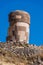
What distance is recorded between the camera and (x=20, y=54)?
16.4 m

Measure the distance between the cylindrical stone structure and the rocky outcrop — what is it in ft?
7.00

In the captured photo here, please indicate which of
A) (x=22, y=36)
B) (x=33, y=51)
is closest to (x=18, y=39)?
(x=22, y=36)

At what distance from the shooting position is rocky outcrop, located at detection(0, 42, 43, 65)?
15008 mm

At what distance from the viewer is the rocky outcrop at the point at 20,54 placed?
15.0 meters

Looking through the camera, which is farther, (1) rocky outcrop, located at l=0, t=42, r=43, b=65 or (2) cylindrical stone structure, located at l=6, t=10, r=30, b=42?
(2) cylindrical stone structure, located at l=6, t=10, r=30, b=42

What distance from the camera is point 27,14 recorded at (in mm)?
20719

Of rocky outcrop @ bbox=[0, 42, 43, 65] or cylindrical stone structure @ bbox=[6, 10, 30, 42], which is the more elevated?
cylindrical stone structure @ bbox=[6, 10, 30, 42]

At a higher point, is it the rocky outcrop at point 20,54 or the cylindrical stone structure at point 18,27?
the cylindrical stone structure at point 18,27

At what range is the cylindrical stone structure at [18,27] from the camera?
66.0ft

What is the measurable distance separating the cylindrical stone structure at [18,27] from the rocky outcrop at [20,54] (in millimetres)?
2134

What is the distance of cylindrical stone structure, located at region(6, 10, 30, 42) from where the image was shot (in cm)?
2012

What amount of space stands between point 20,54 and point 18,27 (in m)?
4.14

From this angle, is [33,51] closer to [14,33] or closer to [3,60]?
[3,60]

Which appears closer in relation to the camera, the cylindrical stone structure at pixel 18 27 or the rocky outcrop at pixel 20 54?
the rocky outcrop at pixel 20 54
